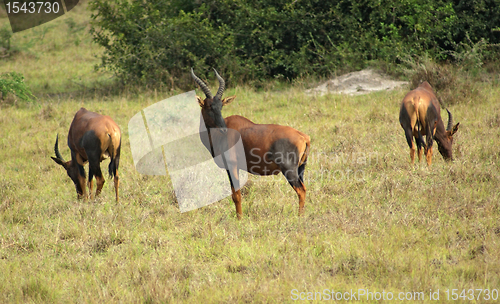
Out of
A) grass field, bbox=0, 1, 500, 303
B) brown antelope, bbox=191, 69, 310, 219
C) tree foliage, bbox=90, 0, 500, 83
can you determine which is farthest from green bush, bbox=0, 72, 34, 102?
brown antelope, bbox=191, 69, 310, 219

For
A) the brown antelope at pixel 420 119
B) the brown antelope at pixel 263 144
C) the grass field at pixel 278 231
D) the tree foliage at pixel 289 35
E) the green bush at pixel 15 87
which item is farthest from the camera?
the tree foliage at pixel 289 35

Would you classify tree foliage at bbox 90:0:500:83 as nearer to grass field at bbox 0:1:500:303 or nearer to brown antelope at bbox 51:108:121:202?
grass field at bbox 0:1:500:303

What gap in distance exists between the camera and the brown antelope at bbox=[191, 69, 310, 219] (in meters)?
5.60

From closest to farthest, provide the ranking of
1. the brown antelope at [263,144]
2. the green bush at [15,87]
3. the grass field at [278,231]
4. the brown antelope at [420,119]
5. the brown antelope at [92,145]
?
the grass field at [278,231] < the brown antelope at [263,144] < the brown antelope at [92,145] < the brown antelope at [420,119] < the green bush at [15,87]

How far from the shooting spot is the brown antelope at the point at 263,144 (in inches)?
221

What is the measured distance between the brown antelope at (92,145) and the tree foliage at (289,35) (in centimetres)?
824

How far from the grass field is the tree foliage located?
18.4 feet

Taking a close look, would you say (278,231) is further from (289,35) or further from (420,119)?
(289,35)

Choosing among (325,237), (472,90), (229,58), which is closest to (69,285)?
(325,237)

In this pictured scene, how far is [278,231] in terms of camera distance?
5418mm

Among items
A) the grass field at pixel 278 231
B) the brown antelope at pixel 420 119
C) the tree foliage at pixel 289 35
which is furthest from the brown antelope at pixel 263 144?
the tree foliage at pixel 289 35

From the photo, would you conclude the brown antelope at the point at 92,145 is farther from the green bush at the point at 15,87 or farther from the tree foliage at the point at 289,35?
the tree foliage at the point at 289,35

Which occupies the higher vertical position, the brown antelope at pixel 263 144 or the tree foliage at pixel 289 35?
the brown antelope at pixel 263 144

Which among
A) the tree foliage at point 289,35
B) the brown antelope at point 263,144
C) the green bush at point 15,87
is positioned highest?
the brown antelope at point 263,144
